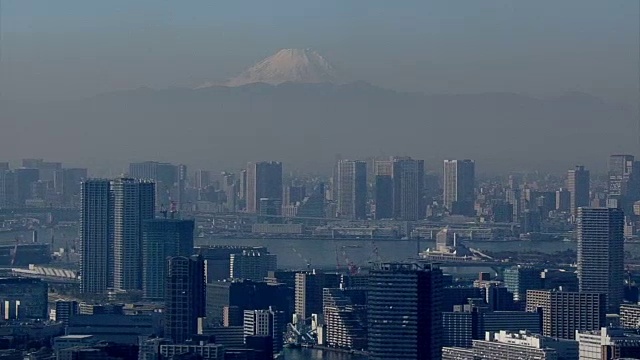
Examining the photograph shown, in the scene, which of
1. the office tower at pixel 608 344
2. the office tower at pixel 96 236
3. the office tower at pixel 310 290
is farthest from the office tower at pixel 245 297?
the office tower at pixel 608 344

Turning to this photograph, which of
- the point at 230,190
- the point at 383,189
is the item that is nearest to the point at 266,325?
the point at 230,190

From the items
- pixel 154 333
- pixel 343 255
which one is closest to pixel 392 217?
pixel 343 255

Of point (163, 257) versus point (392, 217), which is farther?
point (392, 217)

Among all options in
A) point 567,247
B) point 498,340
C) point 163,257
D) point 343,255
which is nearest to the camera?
point 498,340

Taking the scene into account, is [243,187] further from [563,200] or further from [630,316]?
[630,316]

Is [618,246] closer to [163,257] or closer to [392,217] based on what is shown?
[163,257]

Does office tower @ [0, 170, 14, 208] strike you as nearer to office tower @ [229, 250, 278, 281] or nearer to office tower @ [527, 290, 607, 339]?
office tower @ [229, 250, 278, 281]

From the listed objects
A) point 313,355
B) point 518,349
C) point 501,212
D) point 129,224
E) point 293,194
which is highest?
point 293,194
